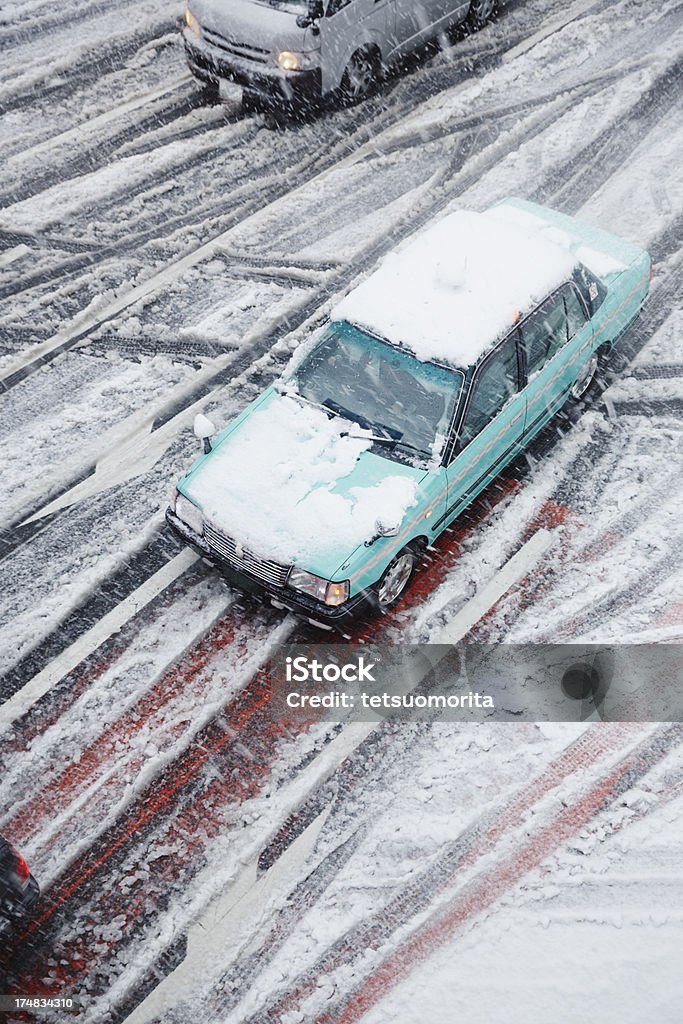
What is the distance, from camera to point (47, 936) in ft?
15.6

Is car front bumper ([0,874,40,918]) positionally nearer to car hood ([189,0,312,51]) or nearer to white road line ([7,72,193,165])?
white road line ([7,72,193,165])

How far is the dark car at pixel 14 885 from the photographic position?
444 centimetres

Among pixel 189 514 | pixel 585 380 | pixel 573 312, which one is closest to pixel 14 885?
pixel 189 514

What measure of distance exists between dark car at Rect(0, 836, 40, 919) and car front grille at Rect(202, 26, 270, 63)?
350 inches

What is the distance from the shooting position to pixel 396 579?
609 cm

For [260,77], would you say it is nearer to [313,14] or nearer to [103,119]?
[313,14]

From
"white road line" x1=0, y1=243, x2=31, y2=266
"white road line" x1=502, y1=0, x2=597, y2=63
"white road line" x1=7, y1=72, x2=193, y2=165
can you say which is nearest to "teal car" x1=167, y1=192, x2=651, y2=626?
"white road line" x1=0, y1=243, x2=31, y2=266

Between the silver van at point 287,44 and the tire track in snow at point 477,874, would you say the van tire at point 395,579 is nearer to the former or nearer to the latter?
the tire track in snow at point 477,874

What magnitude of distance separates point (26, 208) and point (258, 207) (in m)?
2.53

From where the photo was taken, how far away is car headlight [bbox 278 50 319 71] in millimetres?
9945

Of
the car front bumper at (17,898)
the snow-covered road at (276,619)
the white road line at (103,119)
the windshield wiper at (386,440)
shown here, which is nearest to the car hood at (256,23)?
the snow-covered road at (276,619)

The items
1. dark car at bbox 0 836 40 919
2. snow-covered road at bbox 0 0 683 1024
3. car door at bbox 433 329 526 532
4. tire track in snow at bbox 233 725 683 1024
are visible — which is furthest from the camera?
car door at bbox 433 329 526 532

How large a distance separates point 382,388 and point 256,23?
6.10 m

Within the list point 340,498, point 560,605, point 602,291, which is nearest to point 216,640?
point 340,498
